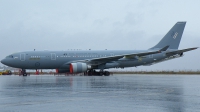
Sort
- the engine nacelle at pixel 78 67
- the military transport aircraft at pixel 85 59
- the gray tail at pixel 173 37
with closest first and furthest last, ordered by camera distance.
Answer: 1. the engine nacelle at pixel 78 67
2. the military transport aircraft at pixel 85 59
3. the gray tail at pixel 173 37

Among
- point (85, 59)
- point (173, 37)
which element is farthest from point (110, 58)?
point (173, 37)

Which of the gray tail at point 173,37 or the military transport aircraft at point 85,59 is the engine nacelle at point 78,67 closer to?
the military transport aircraft at point 85,59

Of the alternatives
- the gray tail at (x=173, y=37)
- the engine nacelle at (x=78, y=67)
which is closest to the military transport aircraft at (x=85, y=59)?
the engine nacelle at (x=78, y=67)

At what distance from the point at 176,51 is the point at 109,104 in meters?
29.2

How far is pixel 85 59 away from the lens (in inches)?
1404

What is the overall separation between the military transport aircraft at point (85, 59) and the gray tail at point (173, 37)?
3.25 ft

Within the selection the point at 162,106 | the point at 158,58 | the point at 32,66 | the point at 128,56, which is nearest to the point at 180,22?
the point at 158,58

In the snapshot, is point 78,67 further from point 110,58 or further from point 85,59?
point 110,58

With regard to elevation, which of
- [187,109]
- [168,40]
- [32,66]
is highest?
[168,40]

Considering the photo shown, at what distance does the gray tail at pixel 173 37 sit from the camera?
125ft

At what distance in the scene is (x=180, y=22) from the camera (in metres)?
38.6

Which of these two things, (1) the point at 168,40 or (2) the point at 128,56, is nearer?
(2) the point at 128,56

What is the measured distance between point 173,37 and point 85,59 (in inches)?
438

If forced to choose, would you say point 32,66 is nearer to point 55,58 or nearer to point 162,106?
point 55,58
